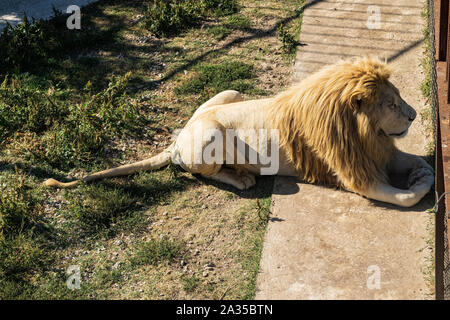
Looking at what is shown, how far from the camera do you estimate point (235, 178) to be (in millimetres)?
5414

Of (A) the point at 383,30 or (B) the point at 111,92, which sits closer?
(B) the point at 111,92

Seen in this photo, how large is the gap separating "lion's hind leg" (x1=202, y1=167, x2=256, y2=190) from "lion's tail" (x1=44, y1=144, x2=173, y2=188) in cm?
49

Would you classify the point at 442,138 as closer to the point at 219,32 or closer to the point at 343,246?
the point at 343,246

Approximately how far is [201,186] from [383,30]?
3338mm

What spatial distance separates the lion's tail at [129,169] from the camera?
559cm

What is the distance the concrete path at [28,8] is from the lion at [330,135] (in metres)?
4.36

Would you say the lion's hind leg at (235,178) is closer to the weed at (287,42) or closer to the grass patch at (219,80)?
the grass patch at (219,80)

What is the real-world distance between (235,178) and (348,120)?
1.24 m

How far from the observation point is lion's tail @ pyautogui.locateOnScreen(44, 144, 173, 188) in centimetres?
559

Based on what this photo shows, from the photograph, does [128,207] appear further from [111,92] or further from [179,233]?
[111,92]

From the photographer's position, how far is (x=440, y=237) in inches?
181
